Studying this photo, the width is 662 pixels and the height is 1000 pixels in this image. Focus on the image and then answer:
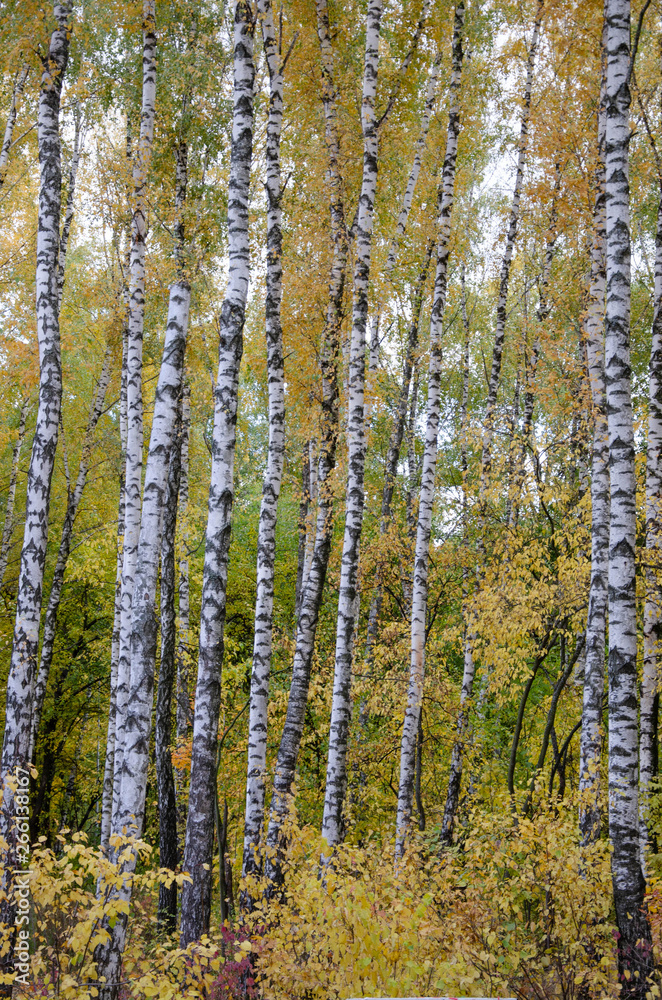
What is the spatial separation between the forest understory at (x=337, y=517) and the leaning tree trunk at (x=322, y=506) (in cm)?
6

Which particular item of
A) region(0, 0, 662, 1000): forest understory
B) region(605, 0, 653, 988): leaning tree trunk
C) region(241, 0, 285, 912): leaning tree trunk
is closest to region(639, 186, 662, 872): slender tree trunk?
region(0, 0, 662, 1000): forest understory

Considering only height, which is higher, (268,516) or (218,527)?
(268,516)

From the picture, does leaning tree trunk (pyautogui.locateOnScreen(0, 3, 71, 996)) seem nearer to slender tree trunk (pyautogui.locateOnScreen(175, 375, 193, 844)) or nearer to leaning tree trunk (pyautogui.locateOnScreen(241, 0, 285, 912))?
leaning tree trunk (pyautogui.locateOnScreen(241, 0, 285, 912))

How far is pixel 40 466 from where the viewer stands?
775 cm

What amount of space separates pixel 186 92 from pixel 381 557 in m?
8.28

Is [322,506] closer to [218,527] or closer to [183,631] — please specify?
[218,527]

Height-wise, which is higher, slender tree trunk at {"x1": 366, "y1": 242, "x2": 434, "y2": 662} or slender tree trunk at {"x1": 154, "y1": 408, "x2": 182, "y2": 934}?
slender tree trunk at {"x1": 366, "y1": 242, "x2": 434, "y2": 662}

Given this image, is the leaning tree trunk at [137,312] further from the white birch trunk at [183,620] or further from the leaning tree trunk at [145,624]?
the white birch trunk at [183,620]

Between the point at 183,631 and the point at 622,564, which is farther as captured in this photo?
the point at 183,631

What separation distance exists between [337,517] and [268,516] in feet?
8.02

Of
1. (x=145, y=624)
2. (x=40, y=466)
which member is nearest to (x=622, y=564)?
(x=145, y=624)

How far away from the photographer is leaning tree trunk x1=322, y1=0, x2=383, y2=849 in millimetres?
8766

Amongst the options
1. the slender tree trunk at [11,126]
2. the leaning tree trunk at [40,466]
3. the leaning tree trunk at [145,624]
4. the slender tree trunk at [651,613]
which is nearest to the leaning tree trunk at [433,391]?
the slender tree trunk at [651,613]

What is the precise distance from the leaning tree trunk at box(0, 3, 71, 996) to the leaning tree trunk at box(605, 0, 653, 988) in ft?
16.6
